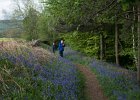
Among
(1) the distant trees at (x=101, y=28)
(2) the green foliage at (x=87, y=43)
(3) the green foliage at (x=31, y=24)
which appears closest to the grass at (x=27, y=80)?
(1) the distant trees at (x=101, y=28)

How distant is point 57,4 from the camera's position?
2927 centimetres

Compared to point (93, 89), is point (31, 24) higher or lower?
higher

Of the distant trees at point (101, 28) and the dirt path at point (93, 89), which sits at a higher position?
the distant trees at point (101, 28)

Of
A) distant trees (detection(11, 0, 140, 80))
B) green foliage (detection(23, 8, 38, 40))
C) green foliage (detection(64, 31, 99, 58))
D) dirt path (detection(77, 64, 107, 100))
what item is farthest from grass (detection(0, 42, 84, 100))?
green foliage (detection(23, 8, 38, 40))

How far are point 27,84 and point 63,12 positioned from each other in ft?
57.6

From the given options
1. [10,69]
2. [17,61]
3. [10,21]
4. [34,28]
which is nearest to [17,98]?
[10,69]

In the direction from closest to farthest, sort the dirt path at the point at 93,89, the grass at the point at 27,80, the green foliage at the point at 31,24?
the grass at the point at 27,80 → the dirt path at the point at 93,89 → the green foliage at the point at 31,24

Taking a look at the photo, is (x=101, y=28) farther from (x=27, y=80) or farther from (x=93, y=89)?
(x=27, y=80)

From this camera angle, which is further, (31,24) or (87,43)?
(31,24)

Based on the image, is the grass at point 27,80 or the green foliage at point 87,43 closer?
the grass at point 27,80

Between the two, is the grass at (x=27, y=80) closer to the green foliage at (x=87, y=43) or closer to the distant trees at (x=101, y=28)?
the distant trees at (x=101, y=28)

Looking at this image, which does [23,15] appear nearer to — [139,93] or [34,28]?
[34,28]

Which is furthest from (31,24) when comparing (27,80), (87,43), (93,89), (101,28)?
(27,80)

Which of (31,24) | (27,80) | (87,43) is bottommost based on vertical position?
(27,80)
